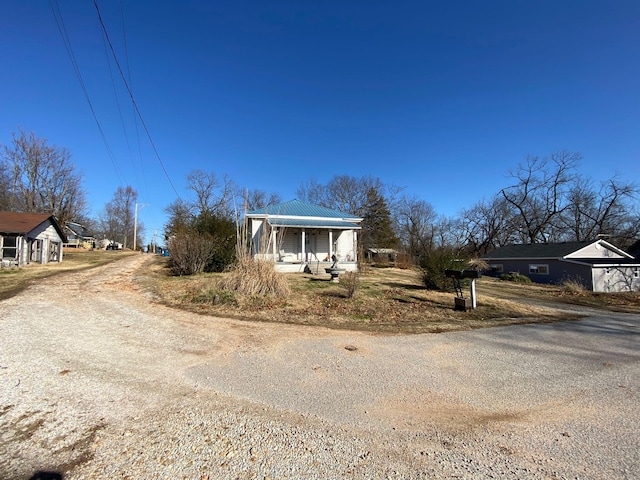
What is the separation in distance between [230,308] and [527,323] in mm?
7390

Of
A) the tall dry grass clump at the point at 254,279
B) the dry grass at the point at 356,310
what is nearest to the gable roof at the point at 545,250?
the dry grass at the point at 356,310

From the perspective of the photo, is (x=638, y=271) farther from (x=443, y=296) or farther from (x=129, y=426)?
(x=129, y=426)

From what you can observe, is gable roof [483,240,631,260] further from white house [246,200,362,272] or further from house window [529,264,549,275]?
white house [246,200,362,272]

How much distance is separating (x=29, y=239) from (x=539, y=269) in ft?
129

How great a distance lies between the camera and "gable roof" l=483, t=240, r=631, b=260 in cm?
2428

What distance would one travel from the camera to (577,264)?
74.2 feet

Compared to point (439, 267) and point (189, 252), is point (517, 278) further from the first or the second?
→ point (189, 252)

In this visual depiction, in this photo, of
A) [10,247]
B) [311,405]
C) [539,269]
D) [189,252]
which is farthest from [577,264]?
[10,247]

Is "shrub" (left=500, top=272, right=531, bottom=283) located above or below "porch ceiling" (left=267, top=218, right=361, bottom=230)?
below

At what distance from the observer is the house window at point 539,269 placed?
2520 cm

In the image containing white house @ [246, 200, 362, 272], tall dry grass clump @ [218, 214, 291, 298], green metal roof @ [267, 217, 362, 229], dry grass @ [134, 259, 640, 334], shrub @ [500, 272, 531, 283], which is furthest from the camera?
shrub @ [500, 272, 531, 283]

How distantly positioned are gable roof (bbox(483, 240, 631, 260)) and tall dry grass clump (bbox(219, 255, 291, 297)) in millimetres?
25132

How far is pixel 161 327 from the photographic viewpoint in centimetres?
602

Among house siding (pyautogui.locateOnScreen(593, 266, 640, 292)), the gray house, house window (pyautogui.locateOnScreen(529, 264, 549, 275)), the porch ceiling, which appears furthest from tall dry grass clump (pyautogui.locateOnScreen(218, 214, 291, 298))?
house window (pyautogui.locateOnScreen(529, 264, 549, 275))
